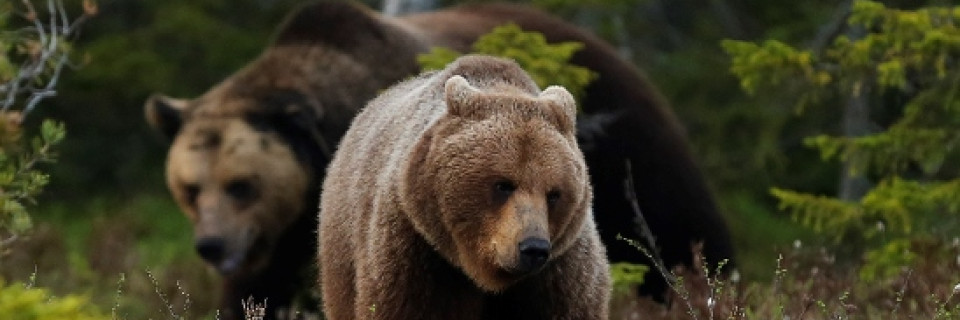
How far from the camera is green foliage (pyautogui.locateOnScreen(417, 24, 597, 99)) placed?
8.96 meters

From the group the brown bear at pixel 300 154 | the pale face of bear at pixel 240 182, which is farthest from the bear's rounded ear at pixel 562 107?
the pale face of bear at pixel 240 182

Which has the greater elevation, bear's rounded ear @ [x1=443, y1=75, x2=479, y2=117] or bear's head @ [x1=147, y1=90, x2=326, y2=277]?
bear's rounded ear @ [x1=443, y1=75, x2=479, y2=117]

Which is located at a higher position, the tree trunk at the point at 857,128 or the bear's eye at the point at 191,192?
the tree trunk at the point at 857,128

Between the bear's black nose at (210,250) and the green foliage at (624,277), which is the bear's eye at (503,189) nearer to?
the green foliage at (624,277)

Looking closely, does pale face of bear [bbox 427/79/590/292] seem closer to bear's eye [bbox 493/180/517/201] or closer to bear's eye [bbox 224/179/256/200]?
bear's eye [bbox 493/180/517/201]

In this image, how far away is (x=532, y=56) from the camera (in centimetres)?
911

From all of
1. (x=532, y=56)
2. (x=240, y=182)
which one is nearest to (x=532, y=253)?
(x=532, y=56)

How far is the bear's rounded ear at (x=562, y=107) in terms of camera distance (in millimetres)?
5789

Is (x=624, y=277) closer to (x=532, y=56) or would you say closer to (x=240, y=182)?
(x=532, y=56)

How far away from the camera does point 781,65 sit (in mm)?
9023

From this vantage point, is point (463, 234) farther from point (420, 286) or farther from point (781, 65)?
point (781, 65)

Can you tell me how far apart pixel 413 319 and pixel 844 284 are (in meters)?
3.23

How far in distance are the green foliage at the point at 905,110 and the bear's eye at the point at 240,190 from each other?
332cm

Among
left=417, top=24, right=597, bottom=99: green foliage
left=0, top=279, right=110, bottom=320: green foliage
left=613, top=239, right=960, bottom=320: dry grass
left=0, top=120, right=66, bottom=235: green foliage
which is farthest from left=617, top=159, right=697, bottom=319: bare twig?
left=0, top=279, right=110, bottom=320: green foliage
